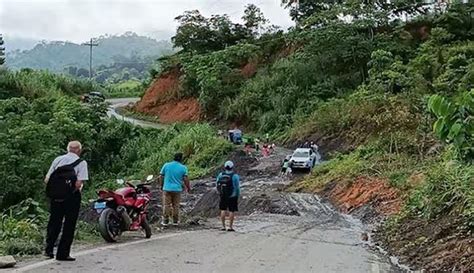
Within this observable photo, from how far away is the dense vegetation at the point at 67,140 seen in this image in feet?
89.0

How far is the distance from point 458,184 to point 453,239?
2127 millimetres

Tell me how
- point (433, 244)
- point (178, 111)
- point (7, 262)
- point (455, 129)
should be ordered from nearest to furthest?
point (7, 262), point (433, 244), point (455, 129), point (178, 111)

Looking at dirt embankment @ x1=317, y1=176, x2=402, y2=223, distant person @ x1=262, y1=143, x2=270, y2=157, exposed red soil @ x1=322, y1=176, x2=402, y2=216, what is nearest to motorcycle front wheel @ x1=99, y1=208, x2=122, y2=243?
dirt embankment @ x1=317, y1=176, x2=402, y2=223

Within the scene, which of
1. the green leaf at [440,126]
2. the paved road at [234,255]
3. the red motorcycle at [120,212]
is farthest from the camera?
the green leaf at [440,126]

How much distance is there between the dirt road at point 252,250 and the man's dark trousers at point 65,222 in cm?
29

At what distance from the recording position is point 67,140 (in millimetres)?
32781

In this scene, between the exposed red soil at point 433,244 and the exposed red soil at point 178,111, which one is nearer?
the exposed red soil at point 433,244

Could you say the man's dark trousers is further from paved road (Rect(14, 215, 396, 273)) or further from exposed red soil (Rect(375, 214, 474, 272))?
exposed red soil (Rect(375, 214, 474, 272))

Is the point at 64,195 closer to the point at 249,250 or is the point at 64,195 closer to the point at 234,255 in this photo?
the point at 234,255

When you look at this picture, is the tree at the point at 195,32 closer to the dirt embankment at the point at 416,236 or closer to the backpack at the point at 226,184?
the dirt embankment at the point at 416,236

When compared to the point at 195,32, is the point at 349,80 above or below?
below

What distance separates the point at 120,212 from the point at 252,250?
2.52 metres

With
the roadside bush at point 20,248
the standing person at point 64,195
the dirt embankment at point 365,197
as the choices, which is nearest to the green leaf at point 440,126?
the dirt embankment at point 365,197

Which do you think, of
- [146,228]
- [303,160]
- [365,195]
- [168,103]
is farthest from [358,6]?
[146,228]
